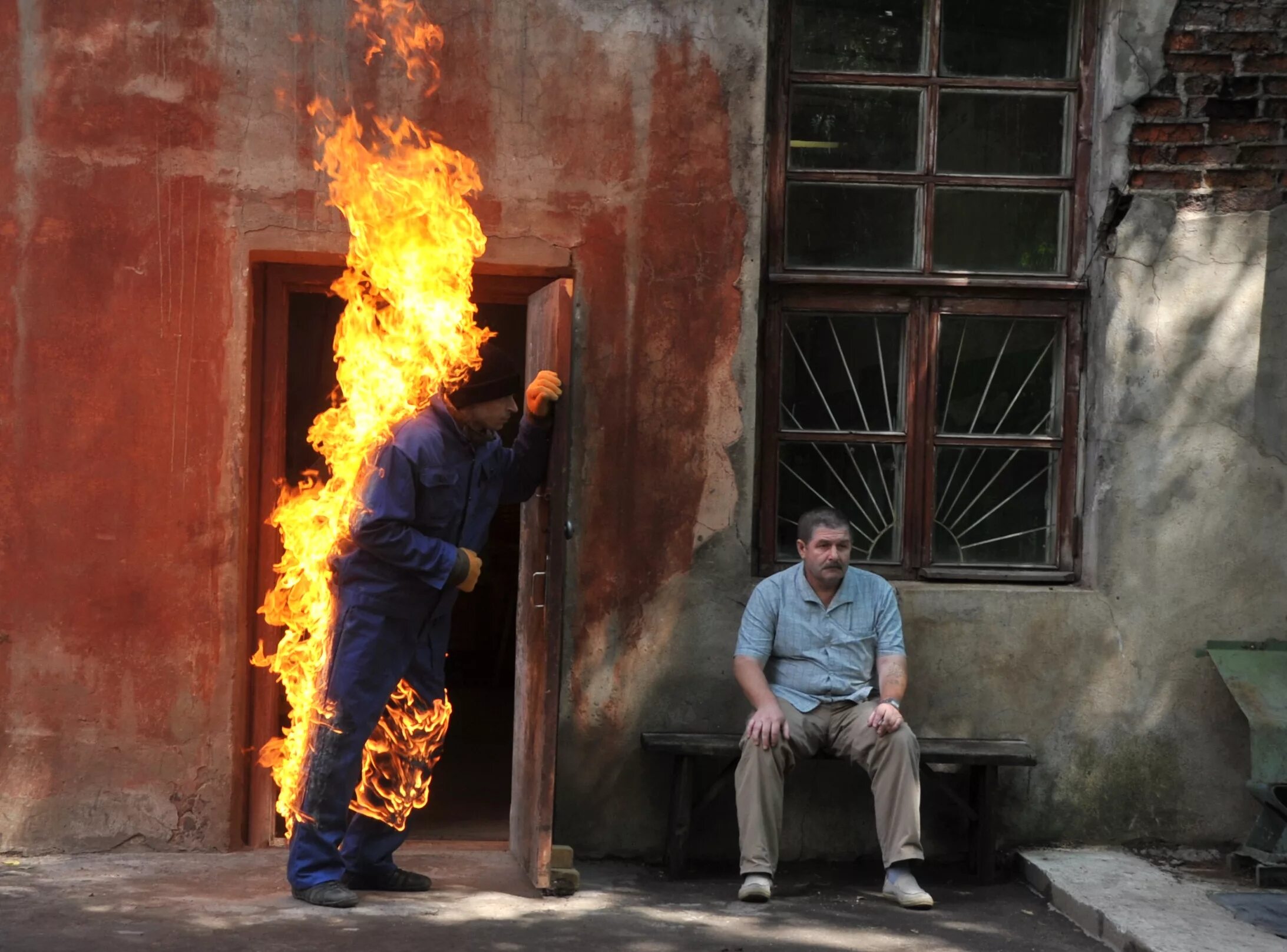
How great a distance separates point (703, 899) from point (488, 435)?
2.09 metres

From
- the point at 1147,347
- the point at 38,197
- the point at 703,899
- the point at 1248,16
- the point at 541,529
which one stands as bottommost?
the point at 703,899

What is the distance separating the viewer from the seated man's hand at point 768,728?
229 inches

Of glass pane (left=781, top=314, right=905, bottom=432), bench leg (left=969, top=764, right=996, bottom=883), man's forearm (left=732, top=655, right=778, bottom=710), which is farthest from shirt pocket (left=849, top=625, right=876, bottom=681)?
glass pane (left=781, top=314, right=905, bottom=432)

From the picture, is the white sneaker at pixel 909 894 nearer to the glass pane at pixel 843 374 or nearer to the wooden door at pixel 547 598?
the wooden door at pixel 547 598

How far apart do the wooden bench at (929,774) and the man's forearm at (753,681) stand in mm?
259

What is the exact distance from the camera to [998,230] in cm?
675

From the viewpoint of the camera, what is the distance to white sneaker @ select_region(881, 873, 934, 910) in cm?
574

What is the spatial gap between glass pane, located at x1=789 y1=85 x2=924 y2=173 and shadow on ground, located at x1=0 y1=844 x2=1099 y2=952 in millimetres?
3268

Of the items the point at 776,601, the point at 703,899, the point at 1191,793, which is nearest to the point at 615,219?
the point at 776,601

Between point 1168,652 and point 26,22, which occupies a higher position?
point 26,22

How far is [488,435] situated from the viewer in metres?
5.87

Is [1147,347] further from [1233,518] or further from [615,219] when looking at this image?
[615,219]

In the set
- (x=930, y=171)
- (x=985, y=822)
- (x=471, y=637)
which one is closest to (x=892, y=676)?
(x=985, y=822)

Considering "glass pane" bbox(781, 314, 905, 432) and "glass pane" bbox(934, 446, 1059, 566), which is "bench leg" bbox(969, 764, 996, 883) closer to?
"glass pane" bbox(934, 446, 1059, 566)
